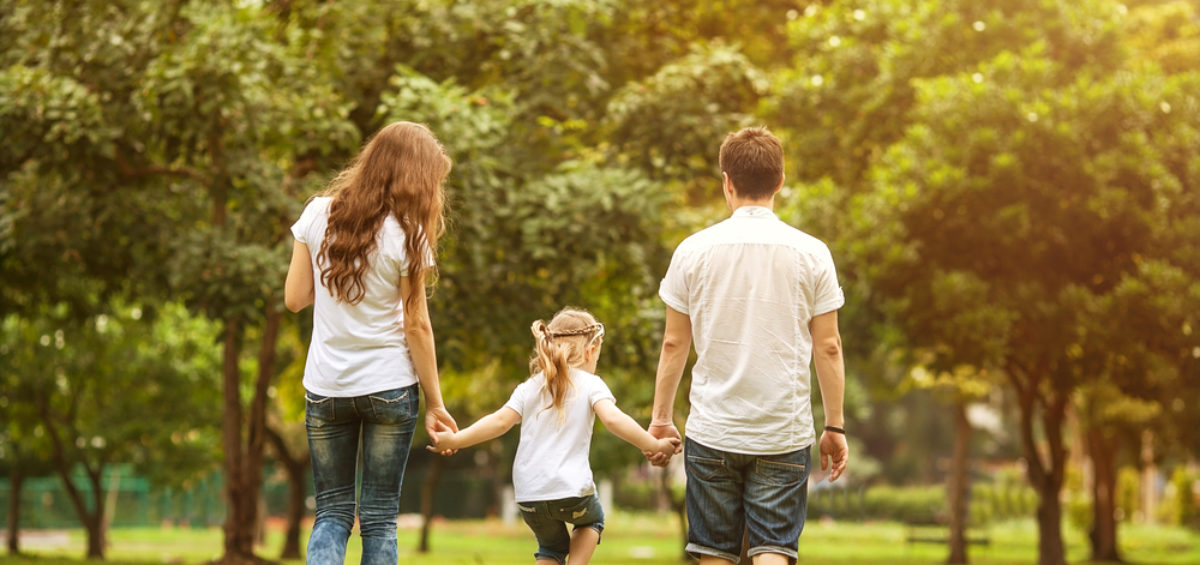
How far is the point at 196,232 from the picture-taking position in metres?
11.3

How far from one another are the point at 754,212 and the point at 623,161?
839 centimetres

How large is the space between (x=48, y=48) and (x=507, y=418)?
8085 millimetres

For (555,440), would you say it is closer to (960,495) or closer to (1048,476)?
(1048,476)

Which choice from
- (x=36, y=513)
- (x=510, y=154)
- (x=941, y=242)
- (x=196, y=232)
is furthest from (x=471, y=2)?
(x=36, y=513)

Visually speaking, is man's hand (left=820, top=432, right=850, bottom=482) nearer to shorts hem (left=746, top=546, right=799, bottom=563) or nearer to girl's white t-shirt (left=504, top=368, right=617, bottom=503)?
shorts hem (left=746, top=546, right=799, bottom=563)

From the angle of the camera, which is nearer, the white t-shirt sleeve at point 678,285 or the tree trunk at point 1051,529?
the white t-shirt sleeve at point 678,285

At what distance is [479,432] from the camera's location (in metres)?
5.07

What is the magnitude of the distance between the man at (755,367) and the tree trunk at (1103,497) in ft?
67.6

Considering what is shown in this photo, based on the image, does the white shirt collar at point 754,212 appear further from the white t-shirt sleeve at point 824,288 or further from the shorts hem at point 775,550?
the shorts hem at point 775,550

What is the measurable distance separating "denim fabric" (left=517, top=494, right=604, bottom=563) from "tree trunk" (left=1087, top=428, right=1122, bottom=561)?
66.5ft

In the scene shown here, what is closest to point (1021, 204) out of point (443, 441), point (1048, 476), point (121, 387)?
point (1048, 476)

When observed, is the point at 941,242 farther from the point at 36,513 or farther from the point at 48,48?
the point at 36,513

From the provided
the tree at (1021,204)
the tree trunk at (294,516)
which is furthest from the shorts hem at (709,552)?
the tree trunk at (294,516)

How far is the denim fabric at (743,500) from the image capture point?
4465 mm
